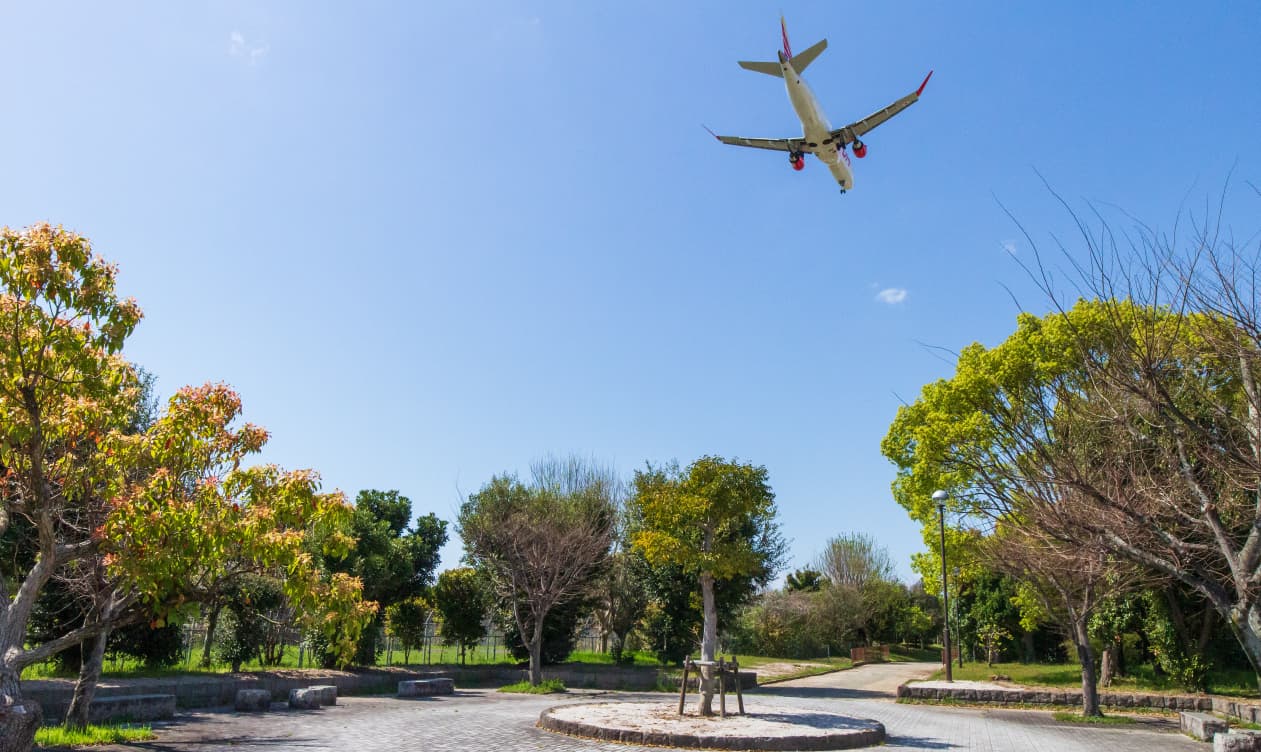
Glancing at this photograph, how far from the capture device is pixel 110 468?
8.72 m

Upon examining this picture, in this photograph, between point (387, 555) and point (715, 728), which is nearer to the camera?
point (715, 728)

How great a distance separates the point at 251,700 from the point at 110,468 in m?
9.30

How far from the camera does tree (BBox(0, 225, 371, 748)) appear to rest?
7.26 metres

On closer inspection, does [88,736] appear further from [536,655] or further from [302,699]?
[536,655]

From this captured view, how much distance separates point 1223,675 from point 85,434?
27.5 meters

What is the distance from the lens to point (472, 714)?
51.7 feet

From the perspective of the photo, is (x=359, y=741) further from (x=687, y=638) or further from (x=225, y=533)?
(x=687, y=638)

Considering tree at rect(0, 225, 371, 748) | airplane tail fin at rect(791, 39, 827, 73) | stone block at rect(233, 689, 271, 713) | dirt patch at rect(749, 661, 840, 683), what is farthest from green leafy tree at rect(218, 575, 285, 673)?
airplane tail fin at rect(791, 39, 827, 73)

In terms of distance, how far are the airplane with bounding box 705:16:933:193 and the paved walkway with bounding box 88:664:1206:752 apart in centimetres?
1314

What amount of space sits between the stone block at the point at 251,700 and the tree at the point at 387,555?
6925 mm

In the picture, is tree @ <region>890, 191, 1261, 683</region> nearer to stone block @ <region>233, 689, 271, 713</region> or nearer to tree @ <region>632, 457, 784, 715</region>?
tree @ <region>632, 457, 784, 715</region>

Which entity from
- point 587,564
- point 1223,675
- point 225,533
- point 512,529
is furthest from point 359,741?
point 1223,675

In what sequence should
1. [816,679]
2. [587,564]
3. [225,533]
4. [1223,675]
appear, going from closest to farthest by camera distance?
[225,533]
[1223,675]
[587,564]
[816,679]

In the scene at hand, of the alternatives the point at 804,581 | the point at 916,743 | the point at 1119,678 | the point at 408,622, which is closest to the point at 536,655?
the point at 408,622
